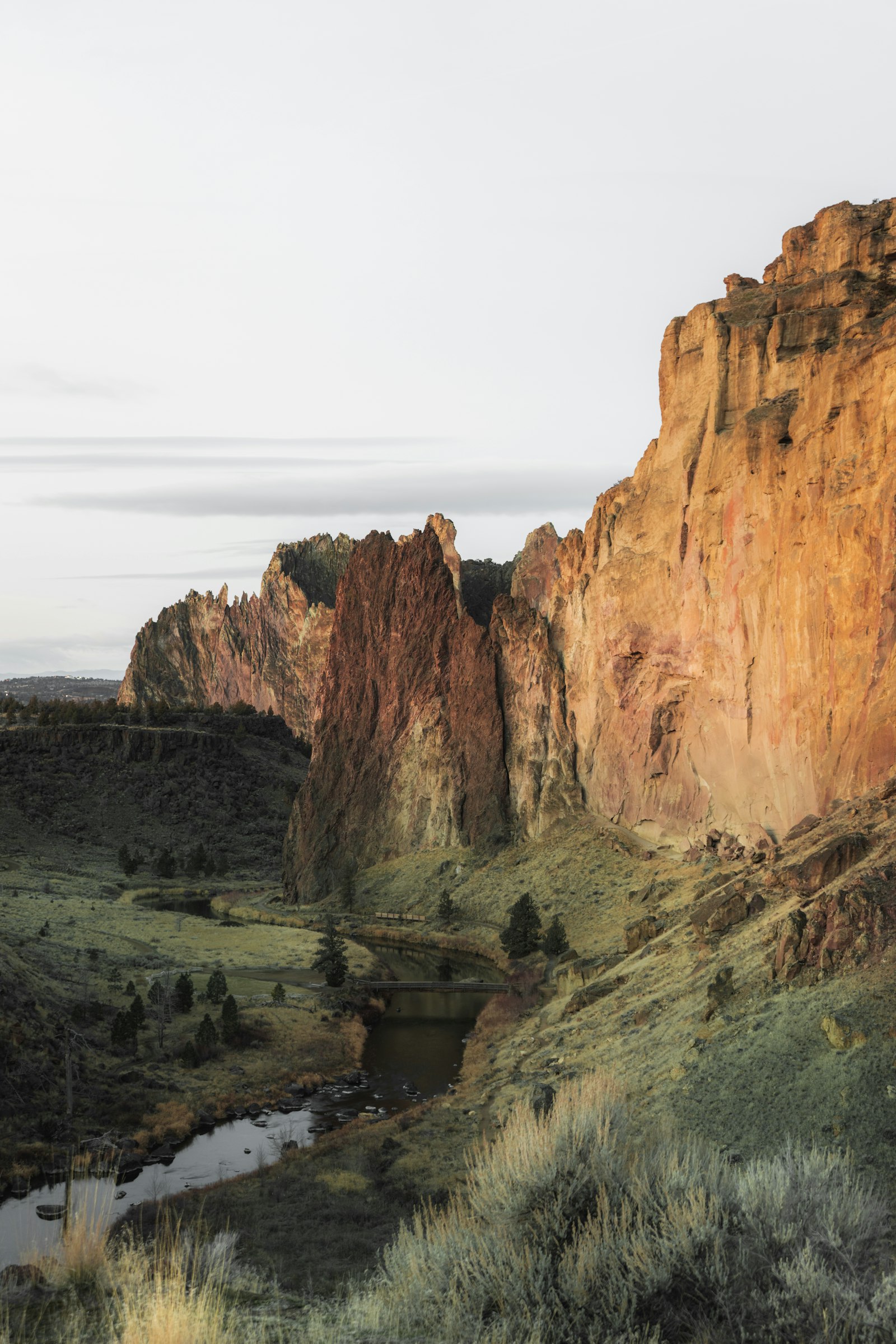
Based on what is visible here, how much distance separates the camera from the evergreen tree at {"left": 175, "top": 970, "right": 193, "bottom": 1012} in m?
50.2

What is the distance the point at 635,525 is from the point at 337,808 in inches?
1589

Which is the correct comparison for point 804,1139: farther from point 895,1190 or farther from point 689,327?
point 689,327

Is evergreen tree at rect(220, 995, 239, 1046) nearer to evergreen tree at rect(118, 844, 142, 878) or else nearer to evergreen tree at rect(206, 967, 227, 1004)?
evergreen tree at rect(206, 967, 227, 1004)

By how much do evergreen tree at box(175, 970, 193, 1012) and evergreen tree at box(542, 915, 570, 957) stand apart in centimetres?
2068

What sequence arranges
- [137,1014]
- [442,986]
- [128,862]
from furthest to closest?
[128,862] → [442,986] → [137,1014]

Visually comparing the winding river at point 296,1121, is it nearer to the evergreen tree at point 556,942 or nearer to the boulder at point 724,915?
the evergreen tree at point 556,942


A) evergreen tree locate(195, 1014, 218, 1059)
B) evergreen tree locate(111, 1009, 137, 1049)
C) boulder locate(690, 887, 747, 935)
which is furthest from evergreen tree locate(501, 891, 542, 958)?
evergreen tree locate(111, 1009, 137, 1049)

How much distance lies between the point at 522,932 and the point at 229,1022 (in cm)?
2279

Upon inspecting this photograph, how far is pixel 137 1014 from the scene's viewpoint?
1745 inches

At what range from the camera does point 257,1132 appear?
122 feet

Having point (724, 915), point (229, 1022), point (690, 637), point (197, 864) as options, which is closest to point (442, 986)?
point (229, 1022)

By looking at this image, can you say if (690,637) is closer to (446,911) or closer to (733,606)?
(733,606)

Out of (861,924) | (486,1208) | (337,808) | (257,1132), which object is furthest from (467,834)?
(486,1208)

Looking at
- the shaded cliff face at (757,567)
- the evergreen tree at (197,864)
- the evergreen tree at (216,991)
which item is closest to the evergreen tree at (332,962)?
the evergreen tree at (216,991)
